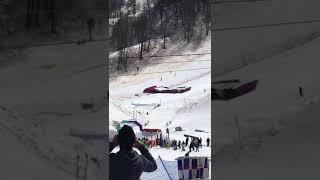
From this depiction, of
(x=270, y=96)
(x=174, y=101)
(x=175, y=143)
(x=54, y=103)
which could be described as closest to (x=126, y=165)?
(x=54, y=103)

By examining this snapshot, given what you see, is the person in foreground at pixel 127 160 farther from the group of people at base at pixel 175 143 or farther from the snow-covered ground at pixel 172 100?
the group of people at base at pixel 175 143

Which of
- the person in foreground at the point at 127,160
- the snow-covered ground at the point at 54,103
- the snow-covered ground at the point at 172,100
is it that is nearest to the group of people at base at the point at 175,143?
the snow-covered ground at the point at 172,100

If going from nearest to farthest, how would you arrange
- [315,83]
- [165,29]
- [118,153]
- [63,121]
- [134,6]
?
[315,83]
[63,121]
[118,153]
[165,29]
[134,6]

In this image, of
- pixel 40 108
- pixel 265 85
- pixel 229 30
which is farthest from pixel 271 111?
pixel 40 108

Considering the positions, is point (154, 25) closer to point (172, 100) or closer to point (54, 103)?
point (172, 100)

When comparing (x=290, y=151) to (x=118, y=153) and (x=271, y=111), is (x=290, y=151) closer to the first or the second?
(x=271, y=111)

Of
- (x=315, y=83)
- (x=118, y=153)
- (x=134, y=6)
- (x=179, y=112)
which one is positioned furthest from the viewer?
(x=134, y=6)
